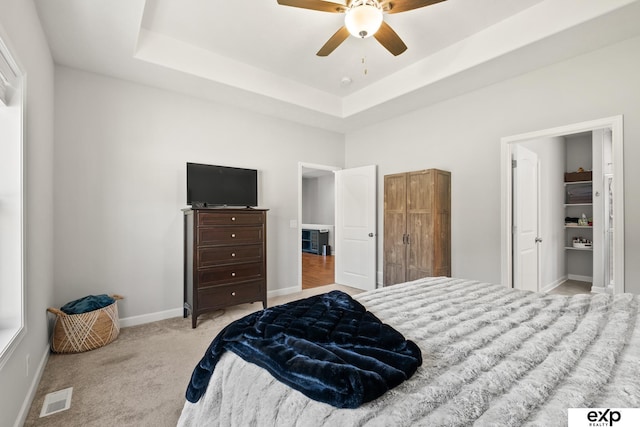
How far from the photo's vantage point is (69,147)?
2.94m

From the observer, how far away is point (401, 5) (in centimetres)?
215

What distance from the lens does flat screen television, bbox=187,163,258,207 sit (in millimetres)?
3494

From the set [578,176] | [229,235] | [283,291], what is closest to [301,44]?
[229,235]

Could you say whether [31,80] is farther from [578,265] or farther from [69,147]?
[578,265]

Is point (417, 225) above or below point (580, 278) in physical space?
above

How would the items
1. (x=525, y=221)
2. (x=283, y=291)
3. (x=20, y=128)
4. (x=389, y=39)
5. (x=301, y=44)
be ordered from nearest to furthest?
1. (x=20, y=128)
2. (x=389, y=39)
3. (x=301, y=44)
4. (x=525, y=221)
5. (x=283, y=291)

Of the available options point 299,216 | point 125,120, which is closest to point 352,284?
point 299,216

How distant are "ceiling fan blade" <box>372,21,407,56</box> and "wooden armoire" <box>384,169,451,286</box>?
1.55 metres

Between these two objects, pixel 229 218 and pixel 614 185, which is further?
pixel 229 218

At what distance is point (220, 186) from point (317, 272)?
3119mm

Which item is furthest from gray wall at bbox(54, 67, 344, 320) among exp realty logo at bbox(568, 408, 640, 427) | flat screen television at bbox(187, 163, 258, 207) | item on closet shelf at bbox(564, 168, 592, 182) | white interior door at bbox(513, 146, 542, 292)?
item on closet shelf at bbox(564, 168, 592, 182)

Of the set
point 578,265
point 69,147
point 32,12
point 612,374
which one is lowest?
point 578,265

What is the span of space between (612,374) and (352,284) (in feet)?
13.1

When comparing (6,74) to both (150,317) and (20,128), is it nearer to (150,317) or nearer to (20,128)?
(20,128)
